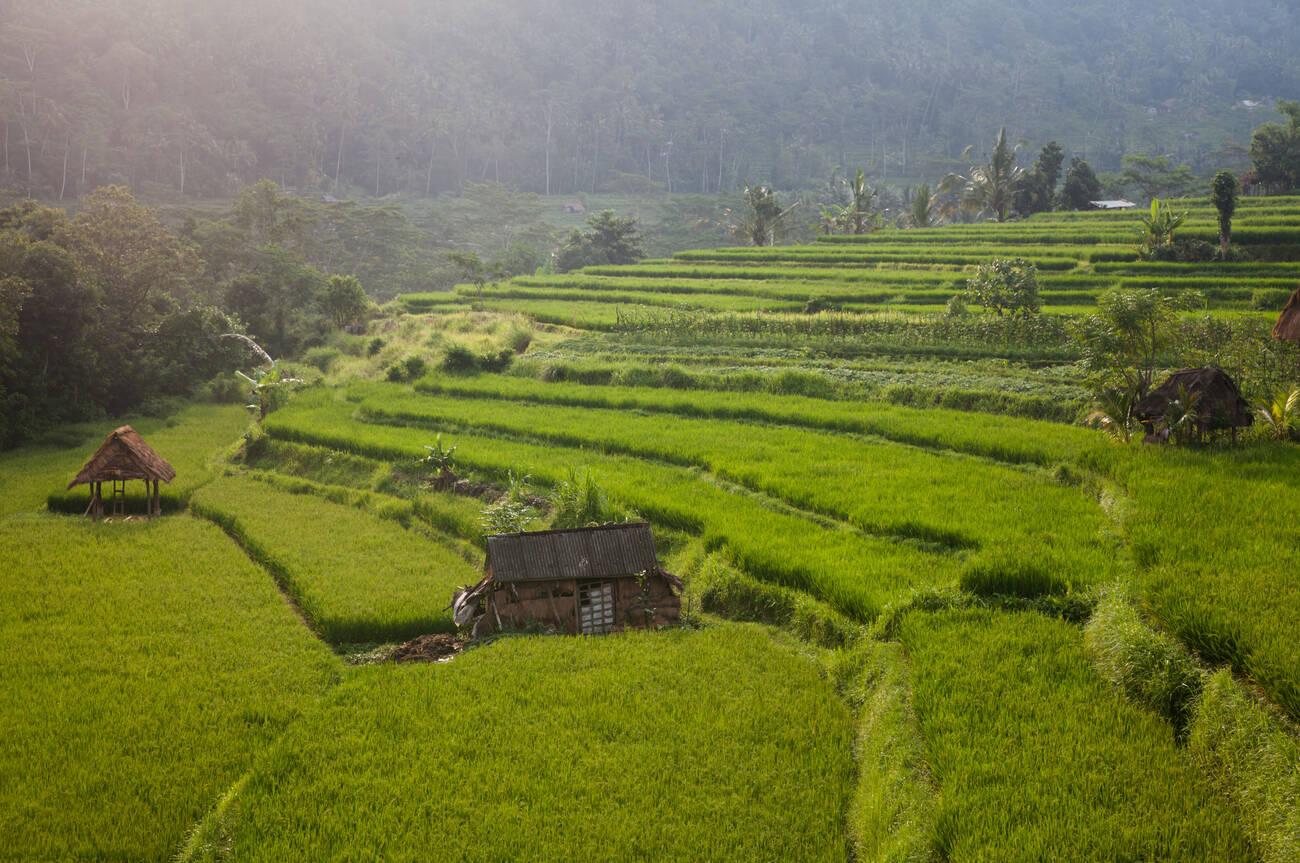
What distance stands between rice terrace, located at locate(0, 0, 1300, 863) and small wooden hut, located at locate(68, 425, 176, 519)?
0.11 m

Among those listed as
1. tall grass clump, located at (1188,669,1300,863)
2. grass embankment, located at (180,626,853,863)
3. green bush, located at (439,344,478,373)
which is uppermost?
green bush, located at (439,344,478,373)

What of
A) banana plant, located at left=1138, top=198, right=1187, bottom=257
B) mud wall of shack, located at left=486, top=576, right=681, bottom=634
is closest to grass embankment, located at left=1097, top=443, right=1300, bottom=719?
mud wall of shack, located at left=486, top=576, right=681, bottom=634

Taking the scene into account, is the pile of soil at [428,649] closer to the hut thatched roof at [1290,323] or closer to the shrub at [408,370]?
the hut thatched roof at [1290,323]

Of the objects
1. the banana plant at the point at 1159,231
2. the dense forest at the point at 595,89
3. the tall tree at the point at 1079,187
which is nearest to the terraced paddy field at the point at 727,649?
the banana plant at the point at 1159,231

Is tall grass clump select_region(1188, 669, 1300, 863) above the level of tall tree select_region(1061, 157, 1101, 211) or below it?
below

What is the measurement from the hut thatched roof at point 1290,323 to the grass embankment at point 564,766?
486 inches

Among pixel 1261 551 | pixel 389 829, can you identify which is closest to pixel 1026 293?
pixel 1261 551

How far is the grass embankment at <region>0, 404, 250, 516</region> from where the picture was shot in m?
19.1

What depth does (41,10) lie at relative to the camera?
89.9 metres

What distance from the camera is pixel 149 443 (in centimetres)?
2484

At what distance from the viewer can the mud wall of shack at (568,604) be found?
41.8 feet

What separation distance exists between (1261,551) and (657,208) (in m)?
88.3

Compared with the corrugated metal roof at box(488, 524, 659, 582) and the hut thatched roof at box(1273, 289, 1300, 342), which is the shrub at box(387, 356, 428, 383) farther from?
the hut thatched roof at box(1273, 289, 1300, 342)

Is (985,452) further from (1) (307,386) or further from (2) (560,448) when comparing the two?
(1) (307,386)
